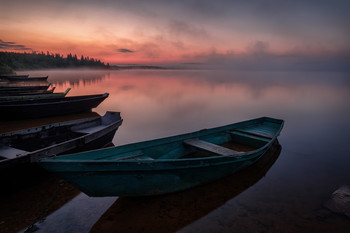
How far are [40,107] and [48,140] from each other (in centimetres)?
782

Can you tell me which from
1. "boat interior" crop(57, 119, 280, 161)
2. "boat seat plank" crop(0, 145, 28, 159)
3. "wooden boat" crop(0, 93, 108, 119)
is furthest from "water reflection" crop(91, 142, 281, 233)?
"wooden boat" crop(0, 93, 108, 119)

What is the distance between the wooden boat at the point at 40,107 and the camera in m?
13.2

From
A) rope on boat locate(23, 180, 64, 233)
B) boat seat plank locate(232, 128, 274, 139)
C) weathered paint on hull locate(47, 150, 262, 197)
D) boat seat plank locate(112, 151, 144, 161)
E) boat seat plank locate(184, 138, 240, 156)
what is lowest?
rope on boat locate(23, 180, 64, 233)

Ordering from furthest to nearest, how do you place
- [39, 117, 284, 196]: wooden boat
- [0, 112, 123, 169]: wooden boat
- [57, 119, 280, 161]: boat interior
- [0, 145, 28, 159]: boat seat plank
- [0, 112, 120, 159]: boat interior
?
[0, 112, 120, 159]: boat interior < [0, 145, 28, 159]: boat seat plank < [57, 119, 280, 161]: boat interior < [0, 112, 123, 169]: wooden boat < [39, 117, 284, 196]: wooden boat

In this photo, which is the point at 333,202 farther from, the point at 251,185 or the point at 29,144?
the point at 29,144

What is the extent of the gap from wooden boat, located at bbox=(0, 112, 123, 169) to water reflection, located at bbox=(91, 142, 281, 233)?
2.26 metres

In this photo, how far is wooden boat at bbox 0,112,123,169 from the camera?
17.5 feet

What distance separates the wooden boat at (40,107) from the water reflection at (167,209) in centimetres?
1159

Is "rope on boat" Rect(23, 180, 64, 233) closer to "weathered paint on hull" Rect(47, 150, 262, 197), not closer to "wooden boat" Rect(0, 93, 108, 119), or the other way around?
"weathered paint on hull" Rect(47, 150, 262, 197)

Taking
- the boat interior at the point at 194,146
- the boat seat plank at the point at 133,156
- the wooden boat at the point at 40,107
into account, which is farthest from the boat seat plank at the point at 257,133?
the wooden boat at the point at 40,107

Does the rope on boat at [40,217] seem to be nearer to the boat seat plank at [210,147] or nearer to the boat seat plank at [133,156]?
the boat seat plank at [133,156]

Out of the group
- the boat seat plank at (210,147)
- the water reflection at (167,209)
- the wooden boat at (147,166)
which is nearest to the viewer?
the wooden boat at (147,166)

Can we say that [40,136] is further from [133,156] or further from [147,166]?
[147,166]

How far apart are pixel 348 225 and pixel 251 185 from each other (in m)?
2.41
